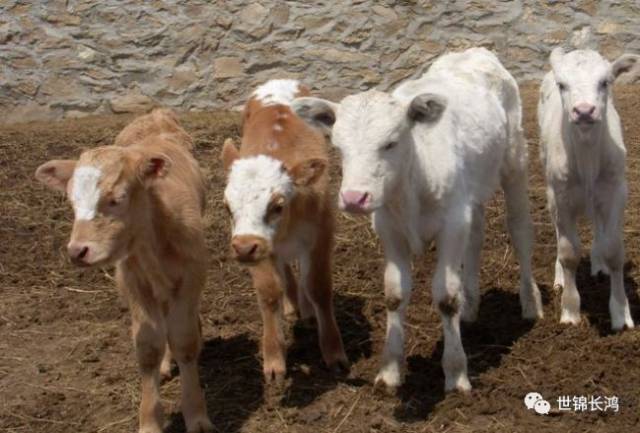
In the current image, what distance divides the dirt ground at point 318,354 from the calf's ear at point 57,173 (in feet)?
4.11

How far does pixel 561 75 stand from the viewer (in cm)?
618

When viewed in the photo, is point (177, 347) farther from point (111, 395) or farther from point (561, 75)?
point (561, 75)

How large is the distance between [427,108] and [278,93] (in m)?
1.72

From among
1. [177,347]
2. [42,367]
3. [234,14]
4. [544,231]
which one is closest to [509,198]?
[544,231]

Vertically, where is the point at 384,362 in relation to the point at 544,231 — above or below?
above

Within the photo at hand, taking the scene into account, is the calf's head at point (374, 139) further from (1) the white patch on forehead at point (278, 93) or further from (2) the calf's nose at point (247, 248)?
(1) the white patch on forehead at point (278, 93)

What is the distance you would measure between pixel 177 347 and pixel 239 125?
6.30 m

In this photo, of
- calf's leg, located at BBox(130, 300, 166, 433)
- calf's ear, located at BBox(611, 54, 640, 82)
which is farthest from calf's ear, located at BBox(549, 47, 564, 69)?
calf's leg, located at BBox(130, 300, 166, 433)

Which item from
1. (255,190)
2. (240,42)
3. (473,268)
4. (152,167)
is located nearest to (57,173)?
(152,167)

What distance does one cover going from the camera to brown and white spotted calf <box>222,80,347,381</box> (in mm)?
5262

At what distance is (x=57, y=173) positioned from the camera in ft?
16.7

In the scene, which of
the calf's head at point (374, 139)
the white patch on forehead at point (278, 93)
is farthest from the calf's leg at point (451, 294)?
the white patch on forehead at point (278, 93)

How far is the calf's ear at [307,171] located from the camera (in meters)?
5.55

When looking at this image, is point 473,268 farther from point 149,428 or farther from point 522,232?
point 149,428
